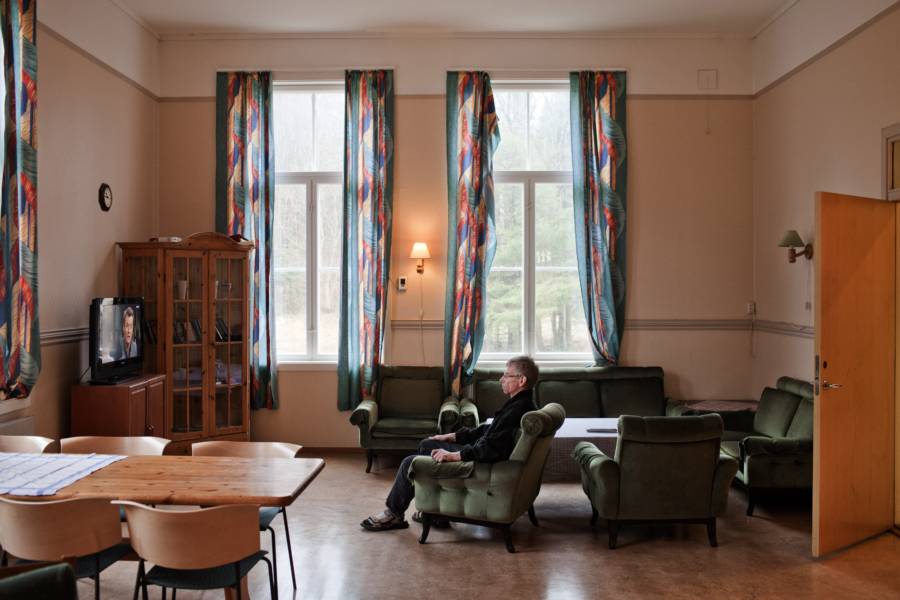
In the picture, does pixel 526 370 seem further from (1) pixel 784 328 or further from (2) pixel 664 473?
(1) pixel 784 328

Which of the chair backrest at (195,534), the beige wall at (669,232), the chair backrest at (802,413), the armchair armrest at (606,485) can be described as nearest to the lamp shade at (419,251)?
the beige wall at (669,232)

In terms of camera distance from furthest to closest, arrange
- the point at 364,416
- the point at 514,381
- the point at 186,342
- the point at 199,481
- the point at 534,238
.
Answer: the point at 534,238
the point at 186,342
the point at 364,416
the point at 514,381
the point at 199,481

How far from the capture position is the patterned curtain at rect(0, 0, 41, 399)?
4.58 metres

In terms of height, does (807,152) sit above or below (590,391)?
above

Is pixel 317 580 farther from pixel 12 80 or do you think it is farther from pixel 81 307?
pixel 12 80

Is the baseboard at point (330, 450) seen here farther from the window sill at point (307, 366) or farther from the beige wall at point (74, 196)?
the beige wall at point (74, 196)

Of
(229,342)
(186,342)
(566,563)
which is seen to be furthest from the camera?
(229,342)

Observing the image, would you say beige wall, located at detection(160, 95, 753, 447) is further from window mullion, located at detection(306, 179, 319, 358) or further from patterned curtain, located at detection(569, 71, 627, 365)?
window mullion, located at detection(306, 179, 319, 358)

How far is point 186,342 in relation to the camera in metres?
6.28

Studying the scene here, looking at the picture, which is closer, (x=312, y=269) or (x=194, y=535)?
(x=194, y=535)

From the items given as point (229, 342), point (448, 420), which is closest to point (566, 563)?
point (448, 420)

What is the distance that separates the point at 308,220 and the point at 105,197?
1.87m

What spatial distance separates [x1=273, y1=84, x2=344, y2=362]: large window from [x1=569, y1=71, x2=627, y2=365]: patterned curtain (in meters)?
2.38

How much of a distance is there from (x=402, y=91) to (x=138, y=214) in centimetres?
279
